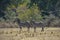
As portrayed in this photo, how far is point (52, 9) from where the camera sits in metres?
52.8

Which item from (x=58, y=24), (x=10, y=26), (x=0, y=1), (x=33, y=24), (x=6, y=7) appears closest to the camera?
(x=33, y=24)

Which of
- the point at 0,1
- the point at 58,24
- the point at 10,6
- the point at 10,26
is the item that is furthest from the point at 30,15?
the point at 0,1

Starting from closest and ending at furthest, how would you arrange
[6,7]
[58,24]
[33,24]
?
[33,24], [58,24], [6,7]

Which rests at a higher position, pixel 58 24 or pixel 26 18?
pixel 26 18

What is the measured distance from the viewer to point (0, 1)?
52.0 meters

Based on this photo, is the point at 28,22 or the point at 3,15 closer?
the point at 28,22

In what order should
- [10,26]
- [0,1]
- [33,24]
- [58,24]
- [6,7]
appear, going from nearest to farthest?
1. [33,24]
2. [10,26]
3. [58,24]
4. [6,7]
5. [0,1]

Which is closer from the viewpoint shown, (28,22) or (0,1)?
(28,22)

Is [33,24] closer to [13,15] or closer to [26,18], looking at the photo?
[26,18]

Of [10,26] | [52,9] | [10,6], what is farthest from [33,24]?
[52,9]

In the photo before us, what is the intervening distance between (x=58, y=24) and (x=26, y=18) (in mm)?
9383

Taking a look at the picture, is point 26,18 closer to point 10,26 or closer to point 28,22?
point 28,22

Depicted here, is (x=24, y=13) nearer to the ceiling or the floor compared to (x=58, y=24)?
nearer to the ceiling

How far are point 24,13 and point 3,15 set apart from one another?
1378 centimetres
